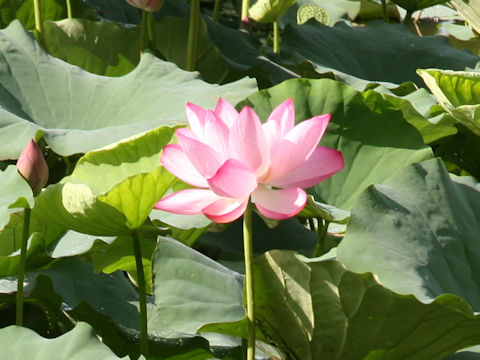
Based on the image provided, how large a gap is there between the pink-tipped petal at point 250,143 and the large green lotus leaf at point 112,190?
1.04 ft

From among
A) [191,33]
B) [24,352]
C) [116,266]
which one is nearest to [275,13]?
[191,33]

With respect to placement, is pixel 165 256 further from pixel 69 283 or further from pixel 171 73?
pixel 171 73

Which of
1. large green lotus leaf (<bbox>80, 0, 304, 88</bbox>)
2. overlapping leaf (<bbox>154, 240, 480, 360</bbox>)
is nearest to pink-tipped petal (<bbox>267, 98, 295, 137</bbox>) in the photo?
overlapping leaf (<bbox>154, 240, 480, 360</bbox>)

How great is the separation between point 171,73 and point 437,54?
0.96 m

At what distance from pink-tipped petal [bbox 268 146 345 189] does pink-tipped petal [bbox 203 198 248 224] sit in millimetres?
40

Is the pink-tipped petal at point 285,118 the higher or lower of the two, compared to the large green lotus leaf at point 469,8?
higher

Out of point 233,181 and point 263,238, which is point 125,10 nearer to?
point 263,238

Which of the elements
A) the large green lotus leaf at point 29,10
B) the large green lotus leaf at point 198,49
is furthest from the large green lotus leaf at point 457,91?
the large green lotus leaf at point 29,10

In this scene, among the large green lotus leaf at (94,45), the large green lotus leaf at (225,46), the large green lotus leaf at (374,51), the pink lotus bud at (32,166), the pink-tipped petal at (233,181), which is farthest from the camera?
the large green lotus leaf at (374,51)

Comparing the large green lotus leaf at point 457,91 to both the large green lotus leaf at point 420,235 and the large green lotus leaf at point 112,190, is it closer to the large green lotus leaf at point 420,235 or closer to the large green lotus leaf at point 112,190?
the large green lotus leaf at point 420,235

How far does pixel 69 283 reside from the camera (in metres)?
1.37

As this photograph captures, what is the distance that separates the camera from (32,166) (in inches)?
43.9

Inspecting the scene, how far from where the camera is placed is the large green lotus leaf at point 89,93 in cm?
166

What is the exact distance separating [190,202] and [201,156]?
0.05 meters
